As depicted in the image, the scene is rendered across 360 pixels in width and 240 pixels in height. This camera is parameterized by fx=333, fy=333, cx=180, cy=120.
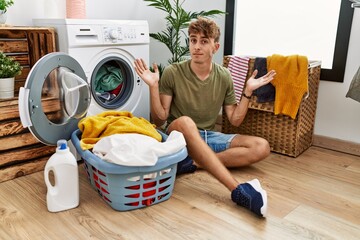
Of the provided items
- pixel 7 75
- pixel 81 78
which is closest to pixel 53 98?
pixel 81 78

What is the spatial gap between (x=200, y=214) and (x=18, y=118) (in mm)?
1103

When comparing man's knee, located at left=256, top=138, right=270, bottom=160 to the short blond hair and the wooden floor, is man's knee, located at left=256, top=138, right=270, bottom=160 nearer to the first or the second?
the wooden floor

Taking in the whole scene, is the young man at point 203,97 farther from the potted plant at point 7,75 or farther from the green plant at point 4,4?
the green plant at point 4,4

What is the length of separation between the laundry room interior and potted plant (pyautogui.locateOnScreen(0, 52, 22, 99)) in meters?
0.07

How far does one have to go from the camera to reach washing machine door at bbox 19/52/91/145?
147 centimetres

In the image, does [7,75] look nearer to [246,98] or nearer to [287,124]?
[246,98]

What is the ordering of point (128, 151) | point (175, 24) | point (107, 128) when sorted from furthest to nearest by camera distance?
point (175, 24) < point (107, 128) < point (128, 151)

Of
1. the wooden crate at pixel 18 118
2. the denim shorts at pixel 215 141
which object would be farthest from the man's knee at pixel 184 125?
the wooden crate at pixel 18 118

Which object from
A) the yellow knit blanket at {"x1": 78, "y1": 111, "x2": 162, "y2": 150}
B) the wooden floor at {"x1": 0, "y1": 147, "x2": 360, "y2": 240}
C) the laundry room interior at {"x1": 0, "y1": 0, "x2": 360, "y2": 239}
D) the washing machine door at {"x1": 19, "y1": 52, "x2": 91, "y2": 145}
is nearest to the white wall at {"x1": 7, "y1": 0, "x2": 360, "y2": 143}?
the laundry room interior at {"x1": 0, "y1": 0, "x2": 360, "y2": 239}

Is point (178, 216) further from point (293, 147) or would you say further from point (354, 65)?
point (354, 65)

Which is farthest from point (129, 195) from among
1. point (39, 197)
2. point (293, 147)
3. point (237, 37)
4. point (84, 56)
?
point (237, 37)

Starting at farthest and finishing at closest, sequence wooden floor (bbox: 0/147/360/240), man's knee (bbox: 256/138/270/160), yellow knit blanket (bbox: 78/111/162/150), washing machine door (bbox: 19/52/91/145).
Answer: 1. man's knee (bbox: 256/138/270/160)
2. yellow knit blanket (bbox: 78/111/162/150)
3. washing machine door (bbox: 19/52/91/145)
4. wooden floor (bbox: 0/147/360/240)

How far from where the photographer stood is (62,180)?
1469 mm

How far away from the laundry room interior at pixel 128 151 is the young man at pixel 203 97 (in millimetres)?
113
